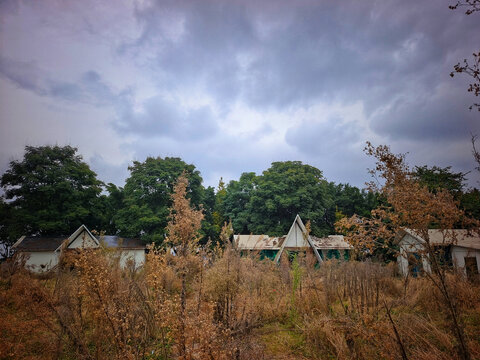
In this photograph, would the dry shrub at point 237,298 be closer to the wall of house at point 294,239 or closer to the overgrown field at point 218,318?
the overgrown field at point 218,318

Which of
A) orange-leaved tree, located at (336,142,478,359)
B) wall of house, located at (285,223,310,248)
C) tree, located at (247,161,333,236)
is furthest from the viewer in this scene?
tree, located at (247,161,333,236)

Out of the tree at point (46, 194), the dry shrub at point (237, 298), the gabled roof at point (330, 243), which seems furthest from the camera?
the tree at point (46, 194)

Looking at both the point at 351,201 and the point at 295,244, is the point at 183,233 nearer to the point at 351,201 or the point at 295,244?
the point at 295,244

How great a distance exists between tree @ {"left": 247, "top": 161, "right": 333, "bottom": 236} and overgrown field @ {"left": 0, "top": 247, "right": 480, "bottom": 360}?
696 inches

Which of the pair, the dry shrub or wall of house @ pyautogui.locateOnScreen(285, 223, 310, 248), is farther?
wall of house @ pyautogui.locateOnScreen(285, 223, 310, 248)

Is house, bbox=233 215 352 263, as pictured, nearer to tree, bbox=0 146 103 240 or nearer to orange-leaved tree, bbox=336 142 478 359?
orange-leaved tree, bbox=336 142 478 359

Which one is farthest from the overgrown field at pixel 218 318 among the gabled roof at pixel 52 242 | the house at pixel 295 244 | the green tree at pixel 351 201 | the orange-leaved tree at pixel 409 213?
the green tree at pixel 351 201

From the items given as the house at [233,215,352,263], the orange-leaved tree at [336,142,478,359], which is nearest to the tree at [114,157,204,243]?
the house at [233,215,352,263]

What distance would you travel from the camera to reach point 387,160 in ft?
14.2

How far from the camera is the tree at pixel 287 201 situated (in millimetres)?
27203

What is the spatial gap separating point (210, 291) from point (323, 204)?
82.4ft

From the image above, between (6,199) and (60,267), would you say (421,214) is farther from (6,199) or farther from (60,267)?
(6,199)

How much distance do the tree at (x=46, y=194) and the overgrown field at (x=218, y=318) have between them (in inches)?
687

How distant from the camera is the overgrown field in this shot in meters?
3.93
